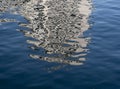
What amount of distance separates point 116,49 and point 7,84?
617 centimetres

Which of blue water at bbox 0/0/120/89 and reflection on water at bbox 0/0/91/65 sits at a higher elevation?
reflection on water at bbox 0/0/91/65

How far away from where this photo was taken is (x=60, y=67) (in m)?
12.4

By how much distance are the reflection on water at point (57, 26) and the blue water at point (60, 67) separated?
477 mm

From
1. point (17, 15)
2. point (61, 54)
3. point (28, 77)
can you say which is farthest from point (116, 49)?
point (17, 15)

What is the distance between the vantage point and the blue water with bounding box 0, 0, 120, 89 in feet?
36.6

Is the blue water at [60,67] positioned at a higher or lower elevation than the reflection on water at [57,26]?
lower

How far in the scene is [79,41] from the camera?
14.9m

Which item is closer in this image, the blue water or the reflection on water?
the blue water

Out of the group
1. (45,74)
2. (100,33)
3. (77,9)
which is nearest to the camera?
(45,74)

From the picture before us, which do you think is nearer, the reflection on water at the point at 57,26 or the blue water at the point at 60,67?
the blue water at the point at 60,67

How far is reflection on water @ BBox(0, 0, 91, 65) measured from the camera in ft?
44.3

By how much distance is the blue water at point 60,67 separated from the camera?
1116 cm

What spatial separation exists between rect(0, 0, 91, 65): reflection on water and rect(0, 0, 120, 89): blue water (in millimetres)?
477

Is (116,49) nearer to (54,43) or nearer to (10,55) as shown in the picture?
(54,43)
